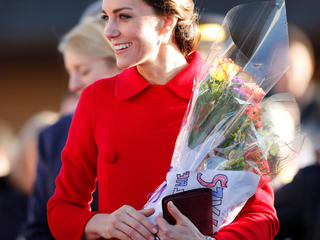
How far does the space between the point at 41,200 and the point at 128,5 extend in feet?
4.58

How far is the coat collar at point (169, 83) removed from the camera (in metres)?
2.02

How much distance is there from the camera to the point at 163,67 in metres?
2.05

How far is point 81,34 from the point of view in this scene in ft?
10.2

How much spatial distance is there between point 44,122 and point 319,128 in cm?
217

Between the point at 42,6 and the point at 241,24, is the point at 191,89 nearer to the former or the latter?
the point at 241,24

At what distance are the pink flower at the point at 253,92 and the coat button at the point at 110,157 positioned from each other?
0.52 m

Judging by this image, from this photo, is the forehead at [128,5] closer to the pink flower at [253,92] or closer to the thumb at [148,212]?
the pink flower at [253,92]

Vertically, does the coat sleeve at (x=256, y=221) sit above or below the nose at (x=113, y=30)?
below

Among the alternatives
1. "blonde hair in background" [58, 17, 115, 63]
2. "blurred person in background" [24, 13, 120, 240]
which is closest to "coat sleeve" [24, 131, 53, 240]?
"blurred person in background" [24, 13, 120, 240]

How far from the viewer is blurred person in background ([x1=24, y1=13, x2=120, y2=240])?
113 inches

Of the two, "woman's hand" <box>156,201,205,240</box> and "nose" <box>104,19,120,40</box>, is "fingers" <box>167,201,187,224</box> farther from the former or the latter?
"nose" <box>104,19,120,40</box>

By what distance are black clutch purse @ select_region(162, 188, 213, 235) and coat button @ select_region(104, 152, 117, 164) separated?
1.07ft

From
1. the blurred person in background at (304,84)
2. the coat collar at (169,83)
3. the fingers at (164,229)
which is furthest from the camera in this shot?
the blurred person in background at (304,84)

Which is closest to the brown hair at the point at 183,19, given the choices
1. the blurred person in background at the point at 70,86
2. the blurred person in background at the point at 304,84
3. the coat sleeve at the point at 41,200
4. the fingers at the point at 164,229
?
the fingers at the point at 164,229
